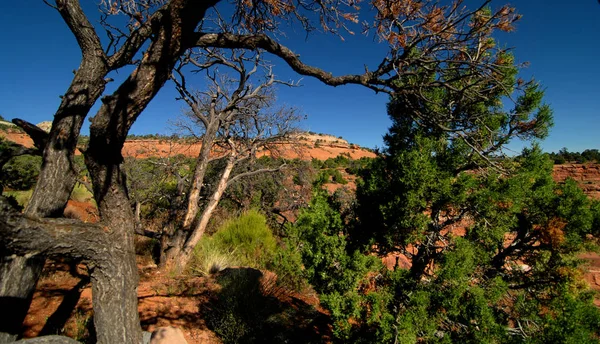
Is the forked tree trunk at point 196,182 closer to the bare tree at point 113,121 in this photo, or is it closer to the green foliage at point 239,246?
the green foliage at point 239,246

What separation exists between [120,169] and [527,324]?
4003 millimetres

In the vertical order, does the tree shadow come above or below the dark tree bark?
below

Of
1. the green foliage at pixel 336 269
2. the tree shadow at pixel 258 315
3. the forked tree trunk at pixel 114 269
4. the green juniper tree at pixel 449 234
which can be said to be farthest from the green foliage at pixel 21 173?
the green juniper tree at pixel 449 234

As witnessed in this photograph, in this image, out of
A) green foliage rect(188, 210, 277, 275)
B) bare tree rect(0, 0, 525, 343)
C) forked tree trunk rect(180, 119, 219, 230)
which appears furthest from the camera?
green foliage rect(188, 210, 277, 275)

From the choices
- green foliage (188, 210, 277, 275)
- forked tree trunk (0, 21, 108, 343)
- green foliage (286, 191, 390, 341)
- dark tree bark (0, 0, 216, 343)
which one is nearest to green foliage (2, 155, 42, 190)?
green foliage (188, 210, 277, 275)

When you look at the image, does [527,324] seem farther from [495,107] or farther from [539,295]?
[495,107]

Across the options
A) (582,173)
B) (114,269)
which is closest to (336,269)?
(114,269)

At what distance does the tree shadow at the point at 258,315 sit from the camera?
4.13 m

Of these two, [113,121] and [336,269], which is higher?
[113,121]

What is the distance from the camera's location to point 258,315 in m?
4.55

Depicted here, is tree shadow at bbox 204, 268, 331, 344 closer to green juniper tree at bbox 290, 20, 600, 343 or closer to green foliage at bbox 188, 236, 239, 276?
green foliage at bbox 188, 236, 239, 276

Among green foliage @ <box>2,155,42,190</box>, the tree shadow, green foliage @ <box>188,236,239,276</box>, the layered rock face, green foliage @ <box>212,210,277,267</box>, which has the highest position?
the layered rock face

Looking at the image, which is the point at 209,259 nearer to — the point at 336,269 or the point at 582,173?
the point at 336,269

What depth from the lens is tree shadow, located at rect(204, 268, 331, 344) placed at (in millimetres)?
4133
